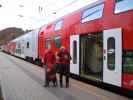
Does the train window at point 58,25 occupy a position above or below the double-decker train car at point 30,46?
above

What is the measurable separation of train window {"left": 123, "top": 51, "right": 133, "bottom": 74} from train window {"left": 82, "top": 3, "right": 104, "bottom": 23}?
301 cm

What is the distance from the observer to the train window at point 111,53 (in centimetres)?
1442

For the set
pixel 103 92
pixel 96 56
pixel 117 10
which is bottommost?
pixel 103 92

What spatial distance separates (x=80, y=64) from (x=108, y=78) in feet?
14.1

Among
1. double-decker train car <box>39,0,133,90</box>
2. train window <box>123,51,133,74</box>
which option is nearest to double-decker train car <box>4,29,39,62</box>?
double-decker train car <box>39,0,133,90</box>

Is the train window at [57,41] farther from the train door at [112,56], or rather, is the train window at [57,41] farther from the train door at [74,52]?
the train door at [112,56]

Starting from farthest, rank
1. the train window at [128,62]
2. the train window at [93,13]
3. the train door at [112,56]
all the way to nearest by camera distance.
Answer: the train window at [93,13]
the train door at [112,56]
the train window at [128,62]

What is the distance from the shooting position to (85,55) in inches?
731

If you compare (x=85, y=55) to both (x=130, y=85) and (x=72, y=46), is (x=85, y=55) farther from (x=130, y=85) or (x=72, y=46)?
(x=130, y=85)

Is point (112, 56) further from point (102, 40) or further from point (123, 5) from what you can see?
point (123, 5)

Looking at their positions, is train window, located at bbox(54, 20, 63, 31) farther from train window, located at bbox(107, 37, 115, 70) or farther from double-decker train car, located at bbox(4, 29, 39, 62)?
train window, located at bbox(107, 37, 115, 70)

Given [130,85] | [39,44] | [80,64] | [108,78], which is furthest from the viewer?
[39,44]

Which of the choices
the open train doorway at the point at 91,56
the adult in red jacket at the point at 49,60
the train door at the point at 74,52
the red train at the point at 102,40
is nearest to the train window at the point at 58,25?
the red train at the point at 102,40

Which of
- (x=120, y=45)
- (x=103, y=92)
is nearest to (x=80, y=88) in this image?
(x=103, y=92)
